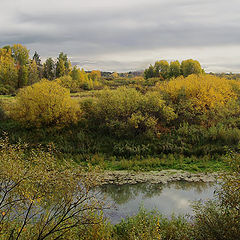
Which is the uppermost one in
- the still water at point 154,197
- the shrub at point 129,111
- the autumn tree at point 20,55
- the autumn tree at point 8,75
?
the autumn tree at point 20,55

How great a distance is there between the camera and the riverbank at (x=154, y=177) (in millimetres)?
14570

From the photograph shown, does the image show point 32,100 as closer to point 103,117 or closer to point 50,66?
point 103,117

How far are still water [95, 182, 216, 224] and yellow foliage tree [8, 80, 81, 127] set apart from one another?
32.2ft

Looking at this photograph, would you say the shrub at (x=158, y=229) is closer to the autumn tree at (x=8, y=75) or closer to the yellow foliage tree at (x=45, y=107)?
the yellow foliage tree at (x=45, y=107)

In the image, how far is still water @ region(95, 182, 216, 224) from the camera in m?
11.2

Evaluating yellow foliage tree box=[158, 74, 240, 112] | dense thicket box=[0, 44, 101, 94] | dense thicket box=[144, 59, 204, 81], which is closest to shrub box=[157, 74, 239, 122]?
yellow foliage tree box=[158, 74, 240, 112]

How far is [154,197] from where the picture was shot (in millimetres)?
12773

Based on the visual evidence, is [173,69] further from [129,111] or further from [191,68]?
[129,111]

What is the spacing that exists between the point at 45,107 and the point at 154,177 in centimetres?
1165

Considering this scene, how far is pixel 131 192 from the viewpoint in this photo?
13.4 m

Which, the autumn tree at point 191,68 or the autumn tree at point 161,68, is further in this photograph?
the autumn tree at point 161,68

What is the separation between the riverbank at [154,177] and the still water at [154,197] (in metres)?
0.45

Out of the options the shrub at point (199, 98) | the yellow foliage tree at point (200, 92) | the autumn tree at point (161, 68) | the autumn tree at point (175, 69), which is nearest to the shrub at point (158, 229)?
the shrub at point (199, 98)

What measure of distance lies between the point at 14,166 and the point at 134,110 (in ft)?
50.8
